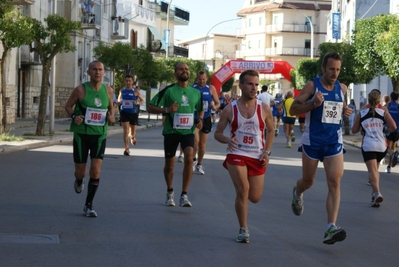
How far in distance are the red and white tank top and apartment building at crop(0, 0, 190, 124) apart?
21761 millimetres

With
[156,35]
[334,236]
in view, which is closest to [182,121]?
[334,236]

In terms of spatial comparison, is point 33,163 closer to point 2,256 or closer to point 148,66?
point 2,256

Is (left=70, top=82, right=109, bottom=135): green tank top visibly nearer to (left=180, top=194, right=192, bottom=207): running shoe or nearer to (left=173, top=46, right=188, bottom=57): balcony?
(left=180, top=194, right=192, bottom=207): running shoe

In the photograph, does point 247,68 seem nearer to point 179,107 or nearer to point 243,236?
point 179,107

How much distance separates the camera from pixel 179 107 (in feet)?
39.8

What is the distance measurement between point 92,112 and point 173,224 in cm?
183

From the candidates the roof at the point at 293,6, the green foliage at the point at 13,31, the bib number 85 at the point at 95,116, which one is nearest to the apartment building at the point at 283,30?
the roof at the point at 293,6

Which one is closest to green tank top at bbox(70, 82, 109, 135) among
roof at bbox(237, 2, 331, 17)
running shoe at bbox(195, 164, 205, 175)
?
running shoe at bbox(195, 164, 205, 175)

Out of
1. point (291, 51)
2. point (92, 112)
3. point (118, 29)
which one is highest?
point (291, 51)

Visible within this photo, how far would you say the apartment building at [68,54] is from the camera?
42.5m

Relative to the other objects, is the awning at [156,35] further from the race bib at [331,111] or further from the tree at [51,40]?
the race bib at [331,111]

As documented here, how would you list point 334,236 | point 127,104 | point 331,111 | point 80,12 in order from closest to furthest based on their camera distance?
1. point 334,236
2. point 331,111
3. point 127,104
4. point 80,12

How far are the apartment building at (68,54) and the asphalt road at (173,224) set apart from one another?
640 inches

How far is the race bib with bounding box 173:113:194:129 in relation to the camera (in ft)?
39.8
